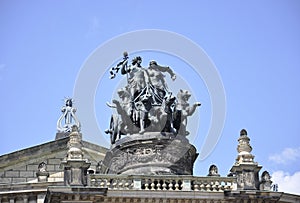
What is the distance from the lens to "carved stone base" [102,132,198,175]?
116ft

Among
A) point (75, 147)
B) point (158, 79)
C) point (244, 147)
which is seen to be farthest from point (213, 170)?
point (75, 147)

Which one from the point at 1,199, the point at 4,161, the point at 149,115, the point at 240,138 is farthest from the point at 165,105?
the point at 4,161

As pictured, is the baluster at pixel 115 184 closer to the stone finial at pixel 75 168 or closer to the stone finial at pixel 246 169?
the stone finial at pixel 75 168

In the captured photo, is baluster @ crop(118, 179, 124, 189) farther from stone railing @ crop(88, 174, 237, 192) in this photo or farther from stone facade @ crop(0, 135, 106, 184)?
stone facade @ crop(0, 135, 106, 184)

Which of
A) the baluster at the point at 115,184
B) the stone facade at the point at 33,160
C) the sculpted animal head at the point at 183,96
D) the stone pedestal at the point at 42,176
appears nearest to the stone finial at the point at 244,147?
the sculpted animal head at the point at 183,96

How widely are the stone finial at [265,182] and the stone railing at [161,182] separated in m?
1.74

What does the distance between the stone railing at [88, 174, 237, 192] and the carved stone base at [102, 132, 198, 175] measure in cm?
104

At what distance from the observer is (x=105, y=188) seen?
32969 millimetres

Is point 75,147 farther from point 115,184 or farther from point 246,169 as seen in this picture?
point 246,169

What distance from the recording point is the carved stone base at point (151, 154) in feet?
116

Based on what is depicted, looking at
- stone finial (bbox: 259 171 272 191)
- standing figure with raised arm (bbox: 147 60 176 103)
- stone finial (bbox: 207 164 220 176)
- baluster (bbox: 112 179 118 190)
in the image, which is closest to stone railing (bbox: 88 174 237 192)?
baluster (bbox: 112 179 118 190)

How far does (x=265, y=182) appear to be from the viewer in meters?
35.8

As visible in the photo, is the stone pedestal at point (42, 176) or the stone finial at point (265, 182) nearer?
the stone finial at point (265, 182)

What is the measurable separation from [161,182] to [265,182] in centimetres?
479
